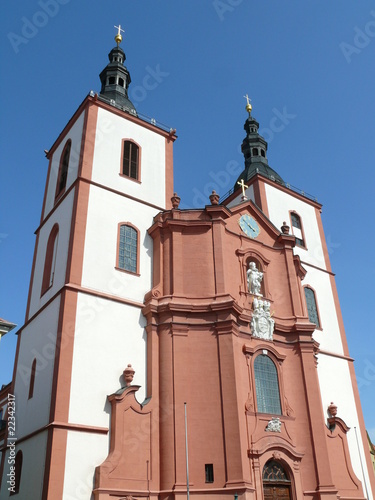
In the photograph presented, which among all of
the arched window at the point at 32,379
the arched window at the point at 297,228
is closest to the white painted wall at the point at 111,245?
the arched window at the point at 32,379

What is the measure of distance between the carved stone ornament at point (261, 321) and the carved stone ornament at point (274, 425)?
3448 millimetres

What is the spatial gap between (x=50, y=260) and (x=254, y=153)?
1786cm

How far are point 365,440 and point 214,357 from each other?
11115 mm

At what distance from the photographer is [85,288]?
20156 millimetres

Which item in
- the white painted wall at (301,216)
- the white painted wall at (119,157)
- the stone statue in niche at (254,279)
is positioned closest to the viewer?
the stone statue in niche at (254,279)

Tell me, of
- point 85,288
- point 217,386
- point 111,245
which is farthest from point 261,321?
point 85,288

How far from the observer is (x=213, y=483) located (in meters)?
18.1

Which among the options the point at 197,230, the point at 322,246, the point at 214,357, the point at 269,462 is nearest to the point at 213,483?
the point at 269,462

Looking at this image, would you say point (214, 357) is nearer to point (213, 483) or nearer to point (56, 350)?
point (213, 483)

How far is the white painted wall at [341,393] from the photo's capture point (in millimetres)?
25266

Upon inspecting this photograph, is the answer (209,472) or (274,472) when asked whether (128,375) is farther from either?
(274,472)

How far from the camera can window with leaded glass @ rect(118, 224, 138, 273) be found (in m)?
22.1

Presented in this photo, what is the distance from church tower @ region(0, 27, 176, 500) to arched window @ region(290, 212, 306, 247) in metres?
9.36

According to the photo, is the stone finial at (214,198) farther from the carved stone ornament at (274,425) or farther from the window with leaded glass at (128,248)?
the carved stone ornament at (274,425)
